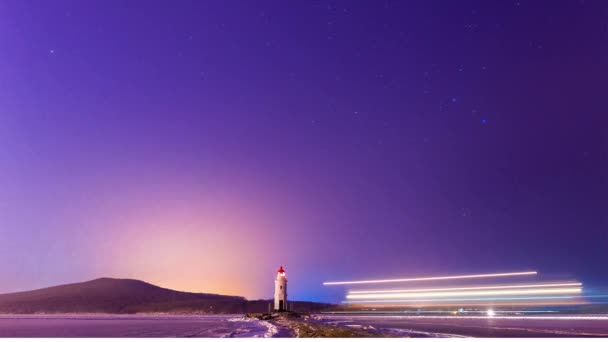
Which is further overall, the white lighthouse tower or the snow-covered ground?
the white lighthouse tower

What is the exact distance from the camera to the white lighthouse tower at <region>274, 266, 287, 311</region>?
74.5 m

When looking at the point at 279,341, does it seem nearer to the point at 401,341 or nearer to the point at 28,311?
the point at 401,341

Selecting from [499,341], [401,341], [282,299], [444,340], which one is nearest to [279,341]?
[401,341]

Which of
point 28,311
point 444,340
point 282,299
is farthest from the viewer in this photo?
point 28,311

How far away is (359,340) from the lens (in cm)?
2234

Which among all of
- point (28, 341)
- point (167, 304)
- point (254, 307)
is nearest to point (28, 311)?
point (167, 304)

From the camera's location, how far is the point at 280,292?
74.8 m

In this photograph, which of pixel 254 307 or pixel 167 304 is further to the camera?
pixel 167 304

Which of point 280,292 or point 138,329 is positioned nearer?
point 138,329

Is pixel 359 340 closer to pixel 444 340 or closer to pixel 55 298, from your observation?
pixel 444 340

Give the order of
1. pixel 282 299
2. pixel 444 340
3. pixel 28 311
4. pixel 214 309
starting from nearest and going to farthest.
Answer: pixel 444 340 < pixel 282 299 < pixel 28 311 < pixel 214 309

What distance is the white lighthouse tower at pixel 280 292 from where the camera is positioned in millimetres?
74500

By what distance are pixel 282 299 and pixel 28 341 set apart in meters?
54.5

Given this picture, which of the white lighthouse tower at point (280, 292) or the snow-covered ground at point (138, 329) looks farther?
the white lighthouse tower at point (280, 292)
